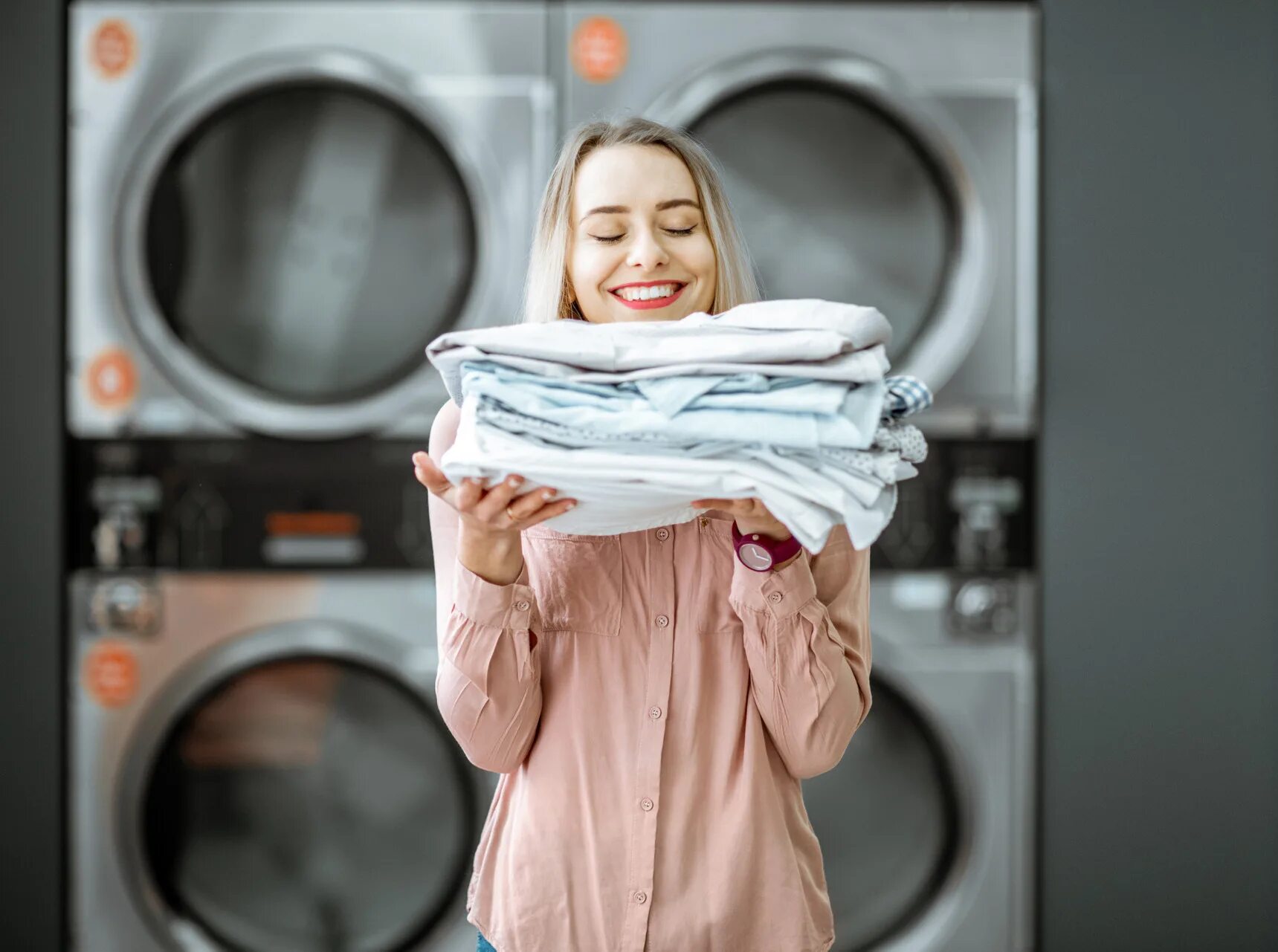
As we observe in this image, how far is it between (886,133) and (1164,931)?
137 centimetres

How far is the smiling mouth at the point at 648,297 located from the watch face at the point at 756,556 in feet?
0.74

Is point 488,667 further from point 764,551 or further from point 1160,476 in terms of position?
point 1160,476

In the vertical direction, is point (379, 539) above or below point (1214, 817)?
above

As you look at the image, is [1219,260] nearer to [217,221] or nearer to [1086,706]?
[1086,706]

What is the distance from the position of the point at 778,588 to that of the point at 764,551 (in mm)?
40

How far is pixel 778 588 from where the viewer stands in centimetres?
89

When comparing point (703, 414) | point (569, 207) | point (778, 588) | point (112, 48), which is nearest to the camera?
point (703, 414)

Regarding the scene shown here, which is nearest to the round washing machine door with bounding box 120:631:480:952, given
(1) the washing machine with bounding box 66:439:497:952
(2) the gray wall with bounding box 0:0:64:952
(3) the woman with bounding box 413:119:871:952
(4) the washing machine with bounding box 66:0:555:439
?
(1) the washing machine with bounding box 66:439:497:952

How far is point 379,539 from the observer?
5.90ft

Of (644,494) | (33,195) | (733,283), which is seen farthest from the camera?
(33,195)

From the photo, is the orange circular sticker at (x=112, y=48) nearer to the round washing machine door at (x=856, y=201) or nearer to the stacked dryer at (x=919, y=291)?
the stacked dryer at (x=919, y=291)

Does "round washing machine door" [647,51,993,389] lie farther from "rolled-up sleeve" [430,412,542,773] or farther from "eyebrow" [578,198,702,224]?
"rolled-up sleeve" [430,412,542,773]

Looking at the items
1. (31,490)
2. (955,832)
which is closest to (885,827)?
(955,832)

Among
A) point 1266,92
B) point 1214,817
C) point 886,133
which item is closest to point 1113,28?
point 1266,92
